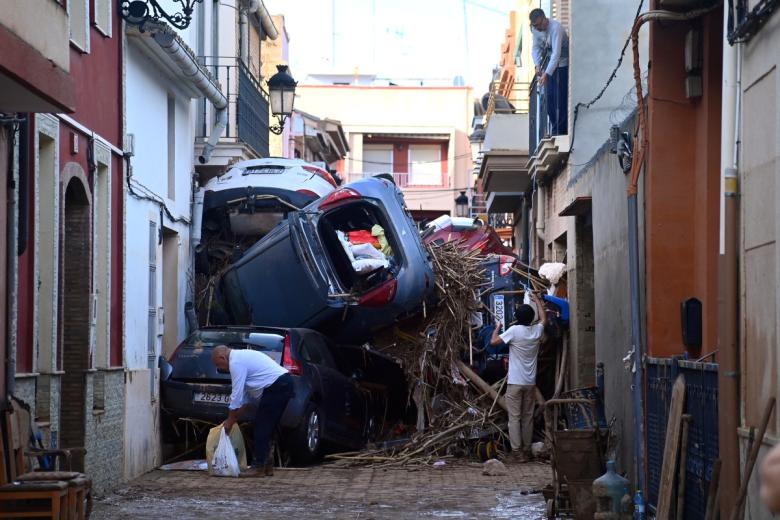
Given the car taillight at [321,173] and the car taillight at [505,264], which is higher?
the car taillight at [321,173]

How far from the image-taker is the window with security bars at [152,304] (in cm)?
1661

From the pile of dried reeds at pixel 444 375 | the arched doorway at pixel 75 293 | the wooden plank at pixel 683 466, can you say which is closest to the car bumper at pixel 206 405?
the pile of dried reeds at pixel 444 375

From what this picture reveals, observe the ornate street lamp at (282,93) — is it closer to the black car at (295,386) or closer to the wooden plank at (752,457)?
the black car at (295,386)

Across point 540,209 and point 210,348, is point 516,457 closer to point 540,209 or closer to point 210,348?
point 210,348

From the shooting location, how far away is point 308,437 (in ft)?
53.5

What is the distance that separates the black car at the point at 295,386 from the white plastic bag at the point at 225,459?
975mm

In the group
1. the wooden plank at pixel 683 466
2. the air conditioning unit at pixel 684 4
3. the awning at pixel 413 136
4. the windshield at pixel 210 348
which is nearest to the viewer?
the wooden plank at pixel 683 466

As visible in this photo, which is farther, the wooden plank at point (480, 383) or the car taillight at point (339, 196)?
the car taillight at point (339, 196)

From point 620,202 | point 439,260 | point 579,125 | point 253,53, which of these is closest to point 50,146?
point 620,202

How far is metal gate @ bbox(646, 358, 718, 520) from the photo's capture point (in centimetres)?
884

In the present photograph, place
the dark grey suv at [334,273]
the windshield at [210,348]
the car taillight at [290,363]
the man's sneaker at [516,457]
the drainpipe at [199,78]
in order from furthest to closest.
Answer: the dark grey suv at [334,273] → the man's sneaker at [516,457] → the windshield at [210,348] → the car taillight at [290,363] → the drainpipe at [199,78]

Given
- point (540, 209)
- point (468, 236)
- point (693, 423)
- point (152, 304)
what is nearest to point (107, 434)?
point (152, 304)

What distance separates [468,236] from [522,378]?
4.49m

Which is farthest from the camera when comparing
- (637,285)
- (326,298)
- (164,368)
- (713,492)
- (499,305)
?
(499,305)
